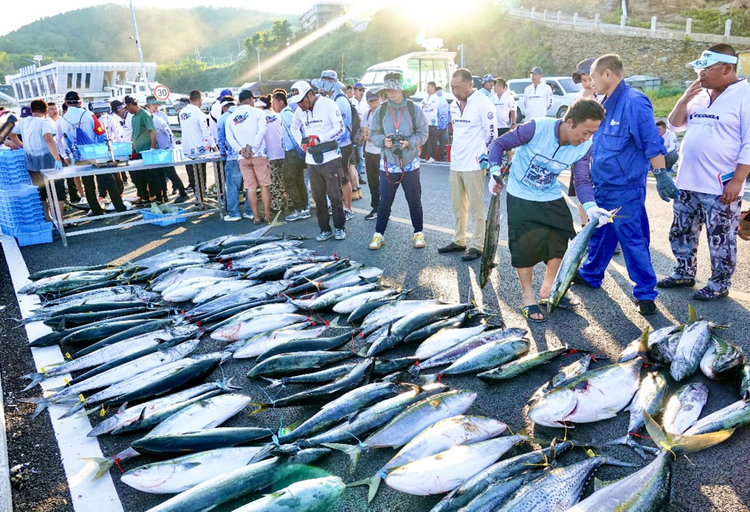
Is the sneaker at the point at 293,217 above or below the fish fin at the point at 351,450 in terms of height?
above

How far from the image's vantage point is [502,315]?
4840 mm

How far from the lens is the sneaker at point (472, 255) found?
251 inches

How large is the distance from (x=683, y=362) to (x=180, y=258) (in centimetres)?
570

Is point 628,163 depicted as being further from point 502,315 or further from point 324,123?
point 324,123

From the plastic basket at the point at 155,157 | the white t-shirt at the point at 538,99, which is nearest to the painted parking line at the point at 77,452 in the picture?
the plastic basket at the point at 155,157

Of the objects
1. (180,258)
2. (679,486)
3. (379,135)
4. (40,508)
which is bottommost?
(679,486)

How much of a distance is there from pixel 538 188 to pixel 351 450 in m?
2.84

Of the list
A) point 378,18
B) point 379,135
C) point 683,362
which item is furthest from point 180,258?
point 378,18

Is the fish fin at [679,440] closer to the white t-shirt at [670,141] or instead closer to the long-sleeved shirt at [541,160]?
the long-sleeved shirt at [541,160]

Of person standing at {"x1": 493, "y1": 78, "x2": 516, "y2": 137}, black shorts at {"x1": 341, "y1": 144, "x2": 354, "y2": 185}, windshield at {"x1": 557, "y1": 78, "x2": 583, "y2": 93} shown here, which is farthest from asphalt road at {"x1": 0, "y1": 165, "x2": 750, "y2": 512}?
windshield at {"x1": 557, "y1": 78, "x2": 583, "y2": 93}

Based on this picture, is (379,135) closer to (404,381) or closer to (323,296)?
(323,296)

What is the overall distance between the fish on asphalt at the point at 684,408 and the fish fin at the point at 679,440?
0.14 m

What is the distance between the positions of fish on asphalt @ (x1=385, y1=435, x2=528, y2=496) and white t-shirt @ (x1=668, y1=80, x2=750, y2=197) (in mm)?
3648

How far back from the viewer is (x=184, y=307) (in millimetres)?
5422
